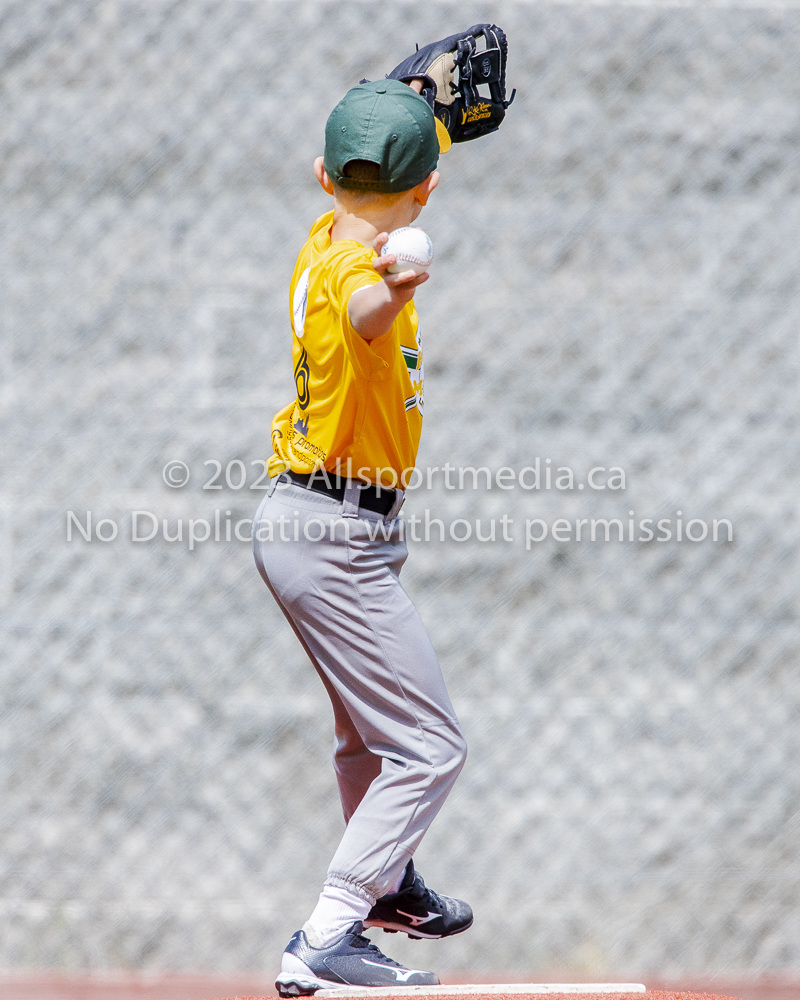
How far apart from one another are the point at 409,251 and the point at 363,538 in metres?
0.56

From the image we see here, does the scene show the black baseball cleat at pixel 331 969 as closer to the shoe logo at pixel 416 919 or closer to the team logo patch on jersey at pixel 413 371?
the shoe logo at pixel 416 919

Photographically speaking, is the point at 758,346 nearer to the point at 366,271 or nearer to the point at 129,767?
the point at 366,271

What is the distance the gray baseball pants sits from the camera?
1921 millimetres

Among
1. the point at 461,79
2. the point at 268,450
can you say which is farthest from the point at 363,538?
the point at 268,450

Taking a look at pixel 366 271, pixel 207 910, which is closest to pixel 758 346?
pixel 366 271

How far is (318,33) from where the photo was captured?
10.5 feet

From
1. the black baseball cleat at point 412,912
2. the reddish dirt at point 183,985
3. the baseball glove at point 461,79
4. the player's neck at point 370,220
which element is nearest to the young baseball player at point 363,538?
the player's neck at point 370,220

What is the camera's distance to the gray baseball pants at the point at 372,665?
75.6 inches

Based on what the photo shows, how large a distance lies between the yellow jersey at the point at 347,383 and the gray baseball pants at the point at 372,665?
79 millimetres

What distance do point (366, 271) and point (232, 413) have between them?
1493 mm

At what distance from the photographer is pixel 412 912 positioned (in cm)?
213

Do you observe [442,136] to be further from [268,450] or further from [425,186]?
[268,450]

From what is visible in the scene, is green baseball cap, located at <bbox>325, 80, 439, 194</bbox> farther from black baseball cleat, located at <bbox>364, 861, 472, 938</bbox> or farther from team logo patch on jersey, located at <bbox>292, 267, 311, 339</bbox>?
black baseball cleat, located at <bbox>364, 861, 472, 938</bbox>

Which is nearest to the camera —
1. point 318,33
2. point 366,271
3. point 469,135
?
point 366,271
